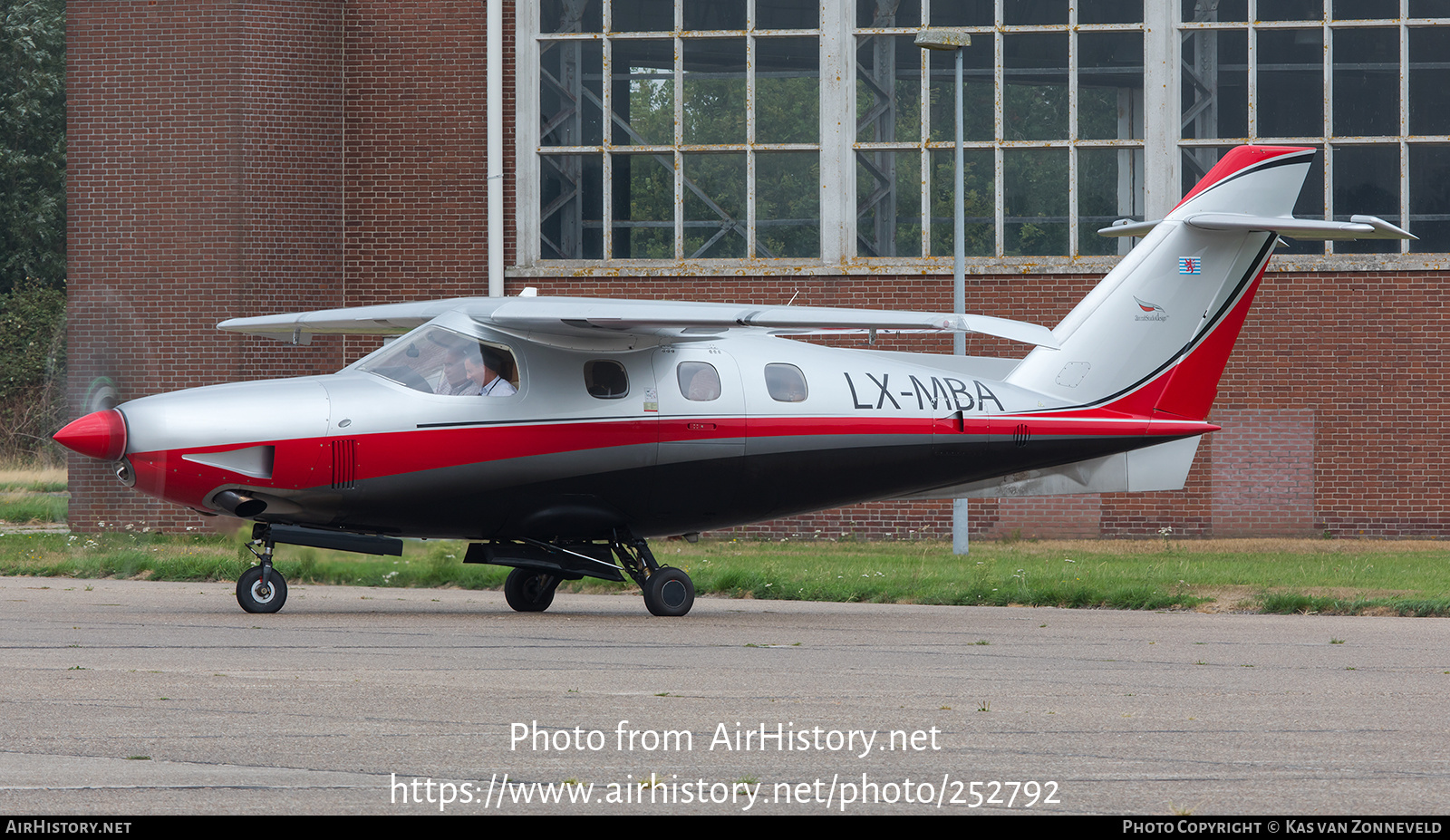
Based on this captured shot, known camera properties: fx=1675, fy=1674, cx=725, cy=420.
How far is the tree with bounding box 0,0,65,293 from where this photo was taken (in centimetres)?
4625

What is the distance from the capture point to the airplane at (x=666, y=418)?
12203mm

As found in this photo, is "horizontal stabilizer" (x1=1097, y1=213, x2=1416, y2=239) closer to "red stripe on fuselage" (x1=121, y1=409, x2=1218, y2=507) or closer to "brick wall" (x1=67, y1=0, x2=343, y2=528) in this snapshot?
"red stripe on fuselage" (x1=121, y1=409, x2=1218, y2=507)

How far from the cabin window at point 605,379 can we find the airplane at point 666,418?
0.05 ft

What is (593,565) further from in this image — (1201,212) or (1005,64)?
(1005,64)

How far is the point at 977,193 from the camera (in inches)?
954

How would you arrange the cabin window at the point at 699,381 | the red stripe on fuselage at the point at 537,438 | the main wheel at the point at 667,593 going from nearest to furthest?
the red stripe on fuselage at the point at 537,438
the main wheel at the point at 667,593
the cabin window at the point at 699,381

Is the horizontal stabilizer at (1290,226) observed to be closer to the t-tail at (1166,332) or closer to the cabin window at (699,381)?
the t-tail at (1166,332)

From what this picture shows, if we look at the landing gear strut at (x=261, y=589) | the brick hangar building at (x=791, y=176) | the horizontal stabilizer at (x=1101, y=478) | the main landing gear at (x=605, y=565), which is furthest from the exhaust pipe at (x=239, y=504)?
the brick hangar building at (x=791, y=176)

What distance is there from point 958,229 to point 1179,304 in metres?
7.83

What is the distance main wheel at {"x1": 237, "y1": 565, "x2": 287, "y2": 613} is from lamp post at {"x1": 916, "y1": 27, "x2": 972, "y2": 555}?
10935mm

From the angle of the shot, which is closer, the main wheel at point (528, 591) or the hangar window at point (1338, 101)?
the main wheel at point (528, 591)

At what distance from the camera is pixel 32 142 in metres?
47.4

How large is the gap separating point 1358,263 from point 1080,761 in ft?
62.5
